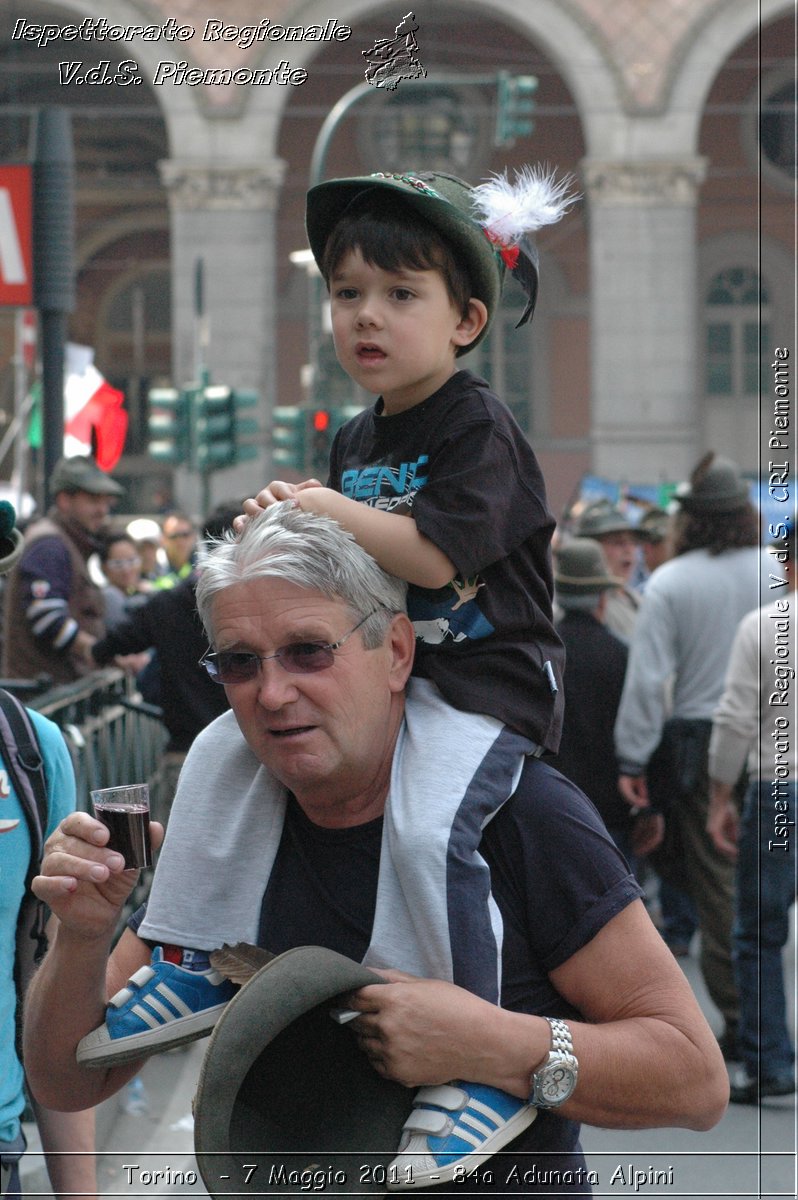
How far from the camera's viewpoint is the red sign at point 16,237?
26.6ft

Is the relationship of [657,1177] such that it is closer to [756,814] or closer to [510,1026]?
[510,1026]

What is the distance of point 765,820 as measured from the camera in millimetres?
6402

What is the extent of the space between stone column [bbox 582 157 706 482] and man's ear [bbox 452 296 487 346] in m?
29.5

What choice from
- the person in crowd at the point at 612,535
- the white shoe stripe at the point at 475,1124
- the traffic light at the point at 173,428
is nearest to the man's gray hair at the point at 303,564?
the white shoe stripe at the point at 475,1124

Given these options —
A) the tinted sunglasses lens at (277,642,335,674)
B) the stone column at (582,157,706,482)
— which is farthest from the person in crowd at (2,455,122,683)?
the stone column at (582,157,706,482)

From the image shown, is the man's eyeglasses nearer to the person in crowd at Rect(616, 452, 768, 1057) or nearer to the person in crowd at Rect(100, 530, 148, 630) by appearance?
the person in crowd at Rect(616, 452, 768, 1057)

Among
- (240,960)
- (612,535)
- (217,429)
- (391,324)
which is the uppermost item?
(217,429)

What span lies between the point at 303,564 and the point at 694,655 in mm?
5099

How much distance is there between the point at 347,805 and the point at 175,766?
18.0 feet

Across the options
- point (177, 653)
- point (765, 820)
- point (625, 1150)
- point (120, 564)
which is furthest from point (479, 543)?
point (120, 564)

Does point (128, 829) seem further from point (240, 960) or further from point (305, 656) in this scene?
point (305, 656)

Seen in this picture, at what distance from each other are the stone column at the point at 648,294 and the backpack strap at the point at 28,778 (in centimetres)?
2921

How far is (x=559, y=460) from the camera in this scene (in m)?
38.5

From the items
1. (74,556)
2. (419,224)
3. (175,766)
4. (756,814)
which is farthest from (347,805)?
(74,556)
